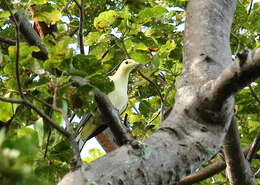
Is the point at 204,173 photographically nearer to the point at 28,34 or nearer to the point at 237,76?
the point at 237,76

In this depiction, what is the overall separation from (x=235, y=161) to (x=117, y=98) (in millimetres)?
1366

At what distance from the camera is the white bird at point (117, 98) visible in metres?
3.76

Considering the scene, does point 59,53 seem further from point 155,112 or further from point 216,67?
point 155,112

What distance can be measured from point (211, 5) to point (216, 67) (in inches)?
21.6

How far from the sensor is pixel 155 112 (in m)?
3.76

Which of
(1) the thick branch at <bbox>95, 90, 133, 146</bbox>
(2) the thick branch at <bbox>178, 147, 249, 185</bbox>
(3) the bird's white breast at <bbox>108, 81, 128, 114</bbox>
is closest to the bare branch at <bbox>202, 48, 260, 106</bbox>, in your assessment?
(1) the thick branch at <bbox>95, 90, 133, 146</bbox>

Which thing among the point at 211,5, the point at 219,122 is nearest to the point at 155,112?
the point at 211,5

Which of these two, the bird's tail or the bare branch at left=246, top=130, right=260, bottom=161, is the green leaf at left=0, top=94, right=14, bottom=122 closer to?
the bare branch at left=246, top=130, right=260, bottom=161

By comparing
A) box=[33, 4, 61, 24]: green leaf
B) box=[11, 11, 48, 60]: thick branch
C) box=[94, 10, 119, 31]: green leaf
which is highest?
box=[33, 4, 61, 24]: green leaf

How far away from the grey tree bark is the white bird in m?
1.44

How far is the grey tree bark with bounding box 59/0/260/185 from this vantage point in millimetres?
1512

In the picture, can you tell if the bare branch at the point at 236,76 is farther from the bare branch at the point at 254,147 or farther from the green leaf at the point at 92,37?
the green leaf at the point at 92,37

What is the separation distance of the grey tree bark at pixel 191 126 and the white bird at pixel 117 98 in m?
1.44

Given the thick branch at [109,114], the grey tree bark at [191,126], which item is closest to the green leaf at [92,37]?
the grey tree bark at [191,126]
